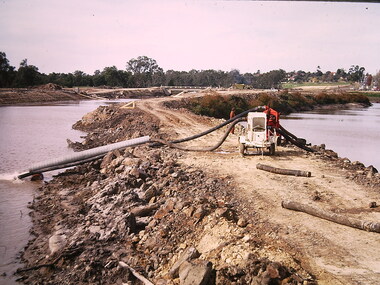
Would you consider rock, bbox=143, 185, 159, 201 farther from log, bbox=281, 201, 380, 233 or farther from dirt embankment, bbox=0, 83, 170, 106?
dirt embankment, bbox=0, 83, 170, 106

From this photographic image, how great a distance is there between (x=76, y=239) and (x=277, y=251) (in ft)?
17.7

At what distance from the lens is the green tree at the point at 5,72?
84625mm

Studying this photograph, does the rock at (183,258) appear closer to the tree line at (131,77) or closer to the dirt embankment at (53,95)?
the dirt embankment at (53,95)

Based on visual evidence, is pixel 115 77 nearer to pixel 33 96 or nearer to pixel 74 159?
pixel 33 96

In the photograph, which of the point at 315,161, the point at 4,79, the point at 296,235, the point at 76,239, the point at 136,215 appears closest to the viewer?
the point at 296,235

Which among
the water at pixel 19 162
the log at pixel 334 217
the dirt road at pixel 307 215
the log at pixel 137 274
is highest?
the log at pixel 334 217

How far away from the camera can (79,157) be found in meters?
17.9

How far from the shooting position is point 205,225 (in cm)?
862

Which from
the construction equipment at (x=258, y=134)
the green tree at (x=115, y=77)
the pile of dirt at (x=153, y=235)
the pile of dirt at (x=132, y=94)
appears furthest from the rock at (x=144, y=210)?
the green tree at (x=115, y=77)

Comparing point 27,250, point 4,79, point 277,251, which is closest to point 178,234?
point 277,251

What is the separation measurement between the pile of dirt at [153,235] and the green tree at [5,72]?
267 ft

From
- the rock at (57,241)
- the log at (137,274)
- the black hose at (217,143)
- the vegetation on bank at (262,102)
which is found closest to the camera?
the log at (137,274)

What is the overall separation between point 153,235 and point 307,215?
12.6 ft

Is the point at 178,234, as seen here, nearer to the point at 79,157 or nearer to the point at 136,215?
the point at 136,215
